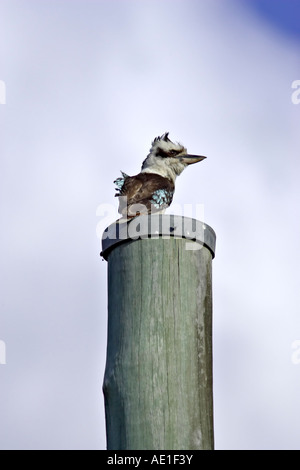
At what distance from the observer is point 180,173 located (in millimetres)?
7418

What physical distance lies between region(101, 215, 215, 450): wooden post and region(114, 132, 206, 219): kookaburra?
1335 mm

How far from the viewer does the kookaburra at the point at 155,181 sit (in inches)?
226

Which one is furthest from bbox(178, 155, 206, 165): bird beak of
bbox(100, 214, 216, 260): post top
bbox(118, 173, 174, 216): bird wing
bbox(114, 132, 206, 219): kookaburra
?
bbox(100, 214, 216, 260): post top

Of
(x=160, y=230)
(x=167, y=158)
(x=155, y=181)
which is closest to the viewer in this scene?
(x=160, y=230)

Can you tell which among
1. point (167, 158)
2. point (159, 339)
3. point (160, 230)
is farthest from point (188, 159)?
point (159, 339)

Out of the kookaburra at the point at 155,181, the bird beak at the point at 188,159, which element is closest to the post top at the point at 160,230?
the kookaburra at the point at 155,181

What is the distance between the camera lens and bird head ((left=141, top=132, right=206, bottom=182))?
7.27 meters

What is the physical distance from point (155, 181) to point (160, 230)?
2832 millimetres

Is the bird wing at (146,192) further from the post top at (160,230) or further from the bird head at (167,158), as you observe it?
the post top at (160,230)

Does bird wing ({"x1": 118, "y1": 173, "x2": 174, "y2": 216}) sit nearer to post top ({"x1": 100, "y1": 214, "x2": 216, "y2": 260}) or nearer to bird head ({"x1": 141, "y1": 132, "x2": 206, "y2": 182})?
bird head ({"x1": 141, "y1": 132, "x2": 206, "y2": 182})

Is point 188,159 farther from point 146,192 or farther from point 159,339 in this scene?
point 159,339

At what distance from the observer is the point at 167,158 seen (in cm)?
733

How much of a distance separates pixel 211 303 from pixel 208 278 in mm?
95

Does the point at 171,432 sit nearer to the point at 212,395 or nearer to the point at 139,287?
the point at 212,395
